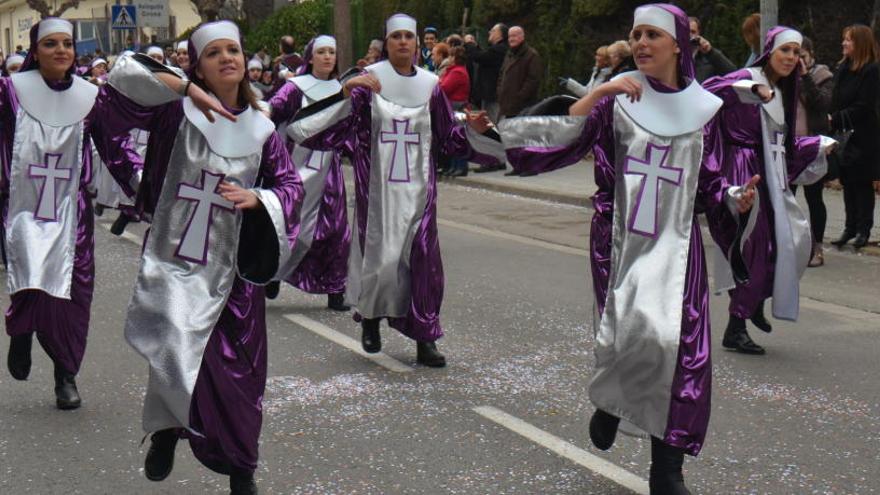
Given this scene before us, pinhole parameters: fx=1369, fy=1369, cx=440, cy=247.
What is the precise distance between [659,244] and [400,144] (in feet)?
8.66

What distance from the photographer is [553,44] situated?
20.6m

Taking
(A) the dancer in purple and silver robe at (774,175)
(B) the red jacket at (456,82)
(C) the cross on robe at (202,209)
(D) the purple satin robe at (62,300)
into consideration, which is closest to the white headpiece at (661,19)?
(C) the cross on robe at (202,209)

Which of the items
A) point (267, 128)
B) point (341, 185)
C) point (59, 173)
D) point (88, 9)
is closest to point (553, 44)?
point (341, 185)

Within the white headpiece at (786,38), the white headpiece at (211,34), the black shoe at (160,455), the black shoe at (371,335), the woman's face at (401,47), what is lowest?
the black shoe at (371,335)

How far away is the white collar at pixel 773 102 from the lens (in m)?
7.15

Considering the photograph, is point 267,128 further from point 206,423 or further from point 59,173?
point 59,173

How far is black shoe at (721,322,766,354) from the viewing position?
7.59m

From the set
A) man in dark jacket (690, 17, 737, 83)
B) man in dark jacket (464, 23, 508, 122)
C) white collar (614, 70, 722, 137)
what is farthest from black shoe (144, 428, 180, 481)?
man in dark jacket (464, 23, 508, 122)

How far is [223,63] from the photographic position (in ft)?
15.5

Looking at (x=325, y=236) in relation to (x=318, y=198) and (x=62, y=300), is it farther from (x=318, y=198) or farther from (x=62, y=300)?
(x=62, y=300)

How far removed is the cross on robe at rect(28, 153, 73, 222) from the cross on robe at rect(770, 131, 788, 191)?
353cm

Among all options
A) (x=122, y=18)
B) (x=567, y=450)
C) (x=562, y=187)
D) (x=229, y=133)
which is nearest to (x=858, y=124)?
(x=562, y=187)

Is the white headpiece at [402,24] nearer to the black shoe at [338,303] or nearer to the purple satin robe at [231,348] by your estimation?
the black shoe at [338,303]

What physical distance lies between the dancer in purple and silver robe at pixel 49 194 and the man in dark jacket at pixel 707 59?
6005mm
